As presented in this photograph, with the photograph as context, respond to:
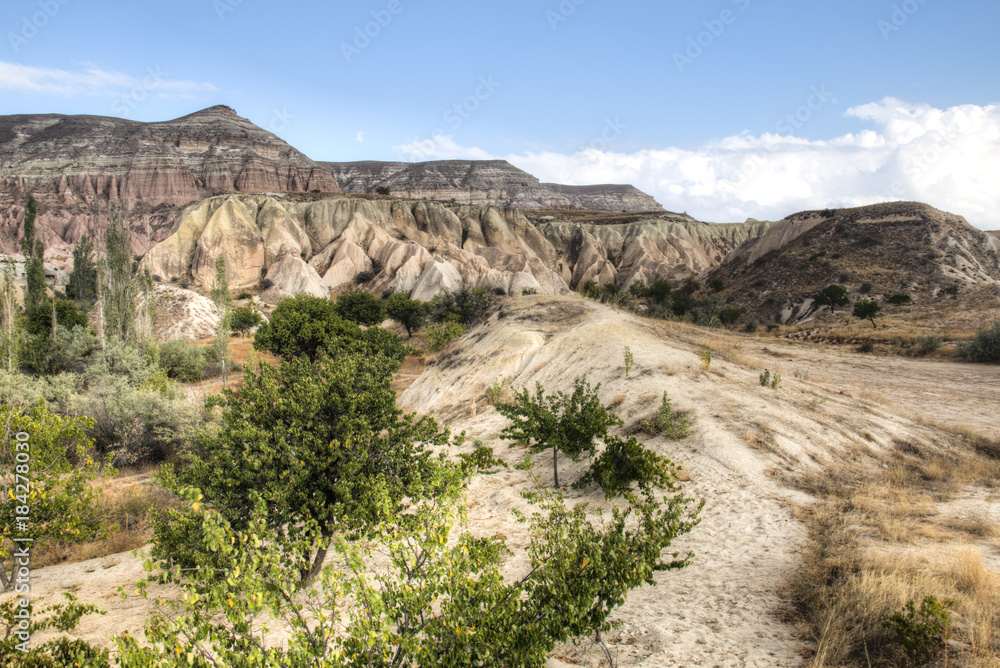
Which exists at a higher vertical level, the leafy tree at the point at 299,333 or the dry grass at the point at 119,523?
the leafy tree at the point at 299,333

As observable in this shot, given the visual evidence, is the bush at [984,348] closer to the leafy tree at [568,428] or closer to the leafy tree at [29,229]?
the leafy tree at [568,428]

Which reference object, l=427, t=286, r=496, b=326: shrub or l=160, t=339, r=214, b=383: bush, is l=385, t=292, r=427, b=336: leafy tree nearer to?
l=427, t=286, r=496, b=326: shrub

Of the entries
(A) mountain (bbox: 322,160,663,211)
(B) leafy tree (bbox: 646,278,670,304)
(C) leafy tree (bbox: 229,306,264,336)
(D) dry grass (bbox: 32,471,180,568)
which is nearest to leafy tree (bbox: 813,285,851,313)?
(B) leafy tree (bbox: 646,278,670,304)

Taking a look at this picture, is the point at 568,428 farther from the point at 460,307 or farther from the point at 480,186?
the point at 480,186

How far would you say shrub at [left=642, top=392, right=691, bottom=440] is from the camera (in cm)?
947

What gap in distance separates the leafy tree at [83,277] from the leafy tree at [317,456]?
61.0 meters

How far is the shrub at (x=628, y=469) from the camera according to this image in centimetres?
728

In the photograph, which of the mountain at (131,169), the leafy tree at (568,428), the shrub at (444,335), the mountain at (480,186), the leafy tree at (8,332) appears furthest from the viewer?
the mountain at (480,186)

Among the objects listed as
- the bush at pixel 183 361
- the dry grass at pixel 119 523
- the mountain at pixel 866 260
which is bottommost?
the bush at pixel 183 361

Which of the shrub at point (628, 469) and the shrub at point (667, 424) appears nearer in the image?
the shrub at point (628, 469)

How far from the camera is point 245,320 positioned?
1591 inches

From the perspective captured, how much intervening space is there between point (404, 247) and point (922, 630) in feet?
199

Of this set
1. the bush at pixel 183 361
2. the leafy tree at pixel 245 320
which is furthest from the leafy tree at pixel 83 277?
the bush at pixel 183 361

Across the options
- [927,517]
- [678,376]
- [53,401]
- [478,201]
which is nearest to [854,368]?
[678,376]
